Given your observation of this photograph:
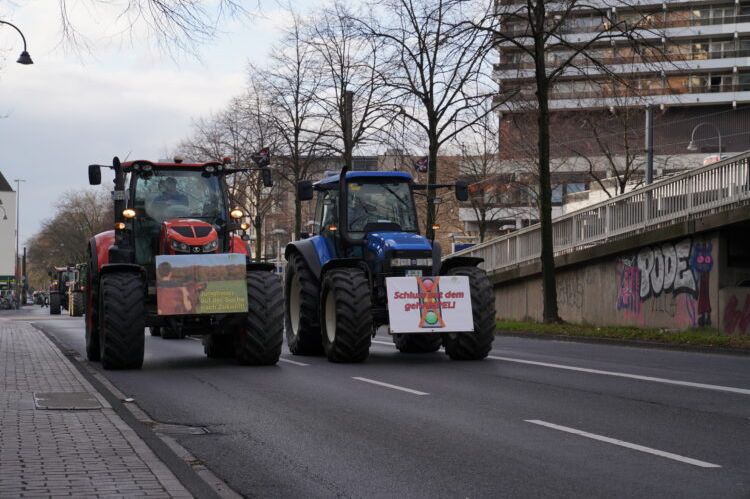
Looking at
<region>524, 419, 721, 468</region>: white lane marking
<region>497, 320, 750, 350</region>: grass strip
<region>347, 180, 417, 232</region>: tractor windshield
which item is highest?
<region>347, 180, 417, 232</region>: tractor windshield

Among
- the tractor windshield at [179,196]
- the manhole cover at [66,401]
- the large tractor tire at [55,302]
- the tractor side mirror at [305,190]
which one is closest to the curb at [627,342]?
the tractor side mirror at [305,190]

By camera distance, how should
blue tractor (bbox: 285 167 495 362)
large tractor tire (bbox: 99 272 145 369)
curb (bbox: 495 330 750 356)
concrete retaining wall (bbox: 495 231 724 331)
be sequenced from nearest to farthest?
large tractor tire (bbox: 99 272 145 369) → blue tractor (bbox: 285 167 495 362) → curb (bbox: 495 330 750 356) → concrete retaining wall (bbox: 495 231 724 331)

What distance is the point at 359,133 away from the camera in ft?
128

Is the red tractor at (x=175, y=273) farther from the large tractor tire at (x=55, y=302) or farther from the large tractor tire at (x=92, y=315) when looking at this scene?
the large tractor tire at (x=55, y=302)

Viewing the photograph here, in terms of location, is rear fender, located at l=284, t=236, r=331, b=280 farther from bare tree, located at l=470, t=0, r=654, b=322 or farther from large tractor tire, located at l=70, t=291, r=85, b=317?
large tractor tire, located at l=70, t=291, r=85, b=317

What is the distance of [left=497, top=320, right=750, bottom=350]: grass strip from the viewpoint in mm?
21375

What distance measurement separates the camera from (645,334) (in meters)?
24.5

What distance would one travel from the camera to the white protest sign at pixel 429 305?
689 inches

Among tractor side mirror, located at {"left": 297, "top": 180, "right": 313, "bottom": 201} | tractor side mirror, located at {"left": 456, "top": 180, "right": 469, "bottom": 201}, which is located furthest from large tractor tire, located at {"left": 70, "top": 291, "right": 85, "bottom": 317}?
tractor side mirror, located at {"left": 456, "top": 180, "right": 469, "bottom": 201}

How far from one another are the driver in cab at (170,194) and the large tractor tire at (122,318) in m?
2.09

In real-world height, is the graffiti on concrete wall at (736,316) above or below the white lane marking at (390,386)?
Answer: above

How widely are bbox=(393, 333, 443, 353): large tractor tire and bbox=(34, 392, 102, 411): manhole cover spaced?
27.5 ft

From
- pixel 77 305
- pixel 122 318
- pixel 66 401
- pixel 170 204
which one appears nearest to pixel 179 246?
pixel 170 204

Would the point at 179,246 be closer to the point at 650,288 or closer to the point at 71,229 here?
the point at 650,288
